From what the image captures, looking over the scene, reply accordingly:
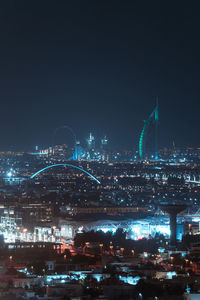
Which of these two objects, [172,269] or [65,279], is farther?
[172,269]

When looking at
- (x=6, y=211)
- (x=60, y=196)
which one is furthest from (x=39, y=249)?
(x=60, y=196)

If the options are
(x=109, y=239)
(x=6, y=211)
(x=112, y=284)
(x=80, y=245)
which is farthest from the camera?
(x=6, y=211)

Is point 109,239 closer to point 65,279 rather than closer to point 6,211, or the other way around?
point 6,211

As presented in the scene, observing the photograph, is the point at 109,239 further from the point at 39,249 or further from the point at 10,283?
the point at 10,283

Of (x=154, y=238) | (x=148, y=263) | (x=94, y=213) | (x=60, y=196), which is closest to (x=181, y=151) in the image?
(x=60, y=196)

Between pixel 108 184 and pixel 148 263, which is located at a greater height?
pixel 108 184

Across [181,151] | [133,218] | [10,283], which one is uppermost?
[181,151]

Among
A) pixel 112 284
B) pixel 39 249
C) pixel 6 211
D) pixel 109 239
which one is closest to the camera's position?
pixel 112 284

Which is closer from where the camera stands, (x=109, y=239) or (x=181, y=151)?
(x=109, y=239)

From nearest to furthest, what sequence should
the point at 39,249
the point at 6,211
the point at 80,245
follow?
the point at 39,249 → the point at 80,245 → the point at 6,211
